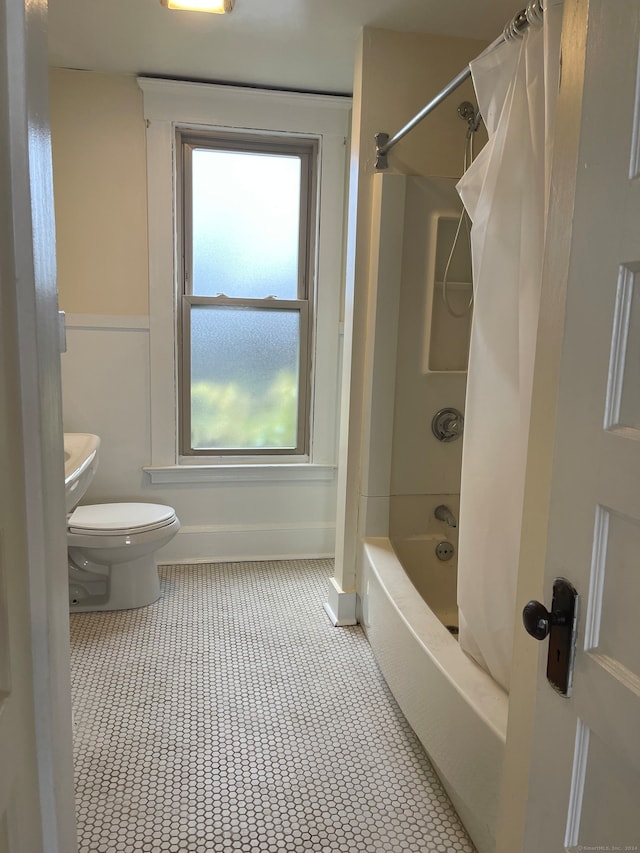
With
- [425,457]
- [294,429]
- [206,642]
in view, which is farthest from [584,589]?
[294,429]

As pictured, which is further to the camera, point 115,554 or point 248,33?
point 115,554

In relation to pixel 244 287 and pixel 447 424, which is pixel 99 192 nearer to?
pixel 244 287

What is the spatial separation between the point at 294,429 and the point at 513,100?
6.75 feet

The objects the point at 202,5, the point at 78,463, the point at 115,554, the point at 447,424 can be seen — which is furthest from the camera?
the point at 115,554

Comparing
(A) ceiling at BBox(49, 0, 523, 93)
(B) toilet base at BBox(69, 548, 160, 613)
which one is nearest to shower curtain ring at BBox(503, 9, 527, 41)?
(A) ceiling at BBox(49, 0, 523, 93)

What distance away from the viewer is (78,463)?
236 centimetres

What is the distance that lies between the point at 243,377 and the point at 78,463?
1.03m

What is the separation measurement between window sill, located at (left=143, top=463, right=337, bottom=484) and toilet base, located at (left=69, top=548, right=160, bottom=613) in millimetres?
498

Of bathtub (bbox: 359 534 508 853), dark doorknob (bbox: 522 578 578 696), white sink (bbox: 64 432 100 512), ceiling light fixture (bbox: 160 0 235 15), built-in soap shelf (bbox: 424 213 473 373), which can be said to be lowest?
bathtub (bbox: 359 534 508 853)

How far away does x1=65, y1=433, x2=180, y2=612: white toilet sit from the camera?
256 cm

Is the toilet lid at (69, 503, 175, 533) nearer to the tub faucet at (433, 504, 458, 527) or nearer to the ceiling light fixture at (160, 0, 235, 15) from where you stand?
the tub faucet at (433, 504, 458, 527)

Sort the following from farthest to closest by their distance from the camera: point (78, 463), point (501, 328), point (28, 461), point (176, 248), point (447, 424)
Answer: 1. point (176, 248)
2. point (447, 424)
3. point (78, 463)
4. point (501, 328)
5. point (28, 461)

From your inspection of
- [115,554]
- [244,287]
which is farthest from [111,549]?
[244,287]

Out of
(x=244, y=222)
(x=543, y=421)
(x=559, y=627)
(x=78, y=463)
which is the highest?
(x=244, y=222)
